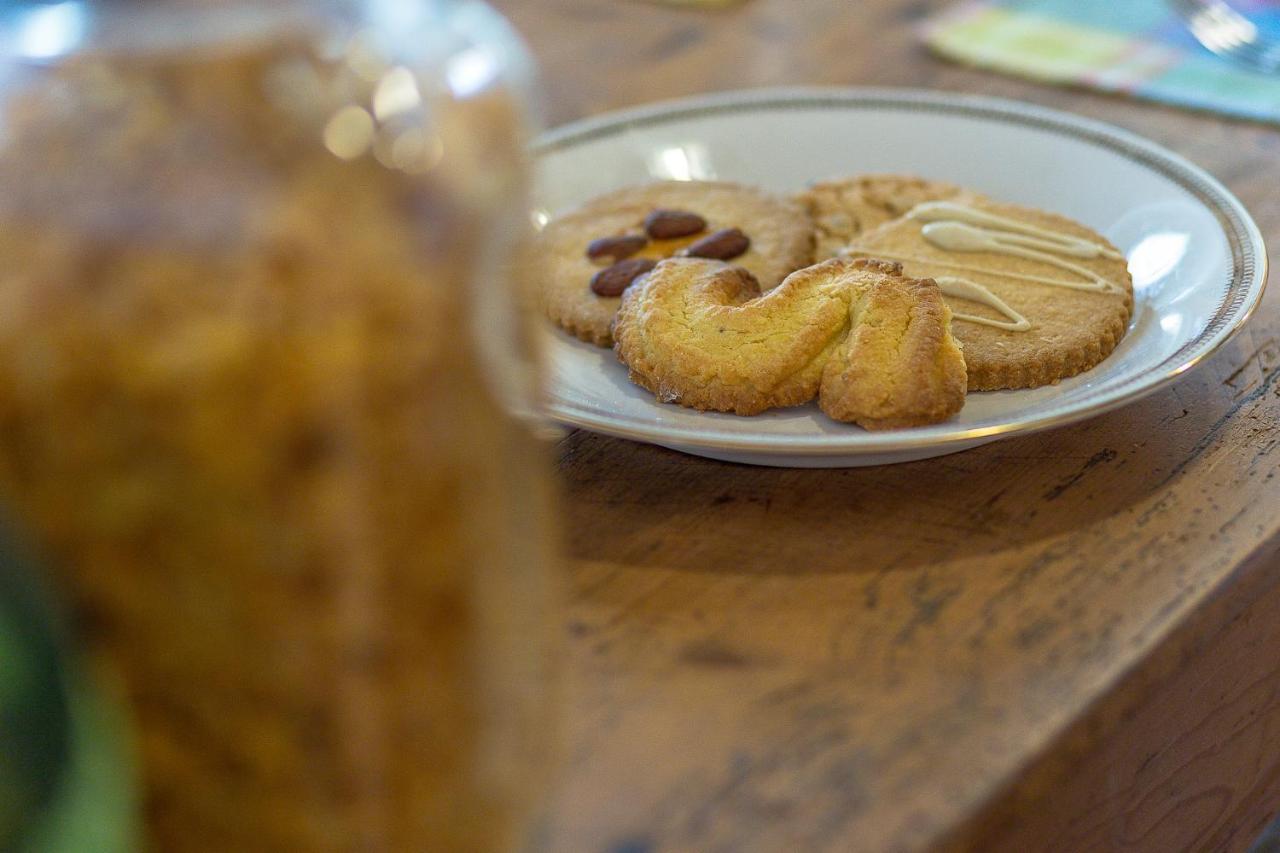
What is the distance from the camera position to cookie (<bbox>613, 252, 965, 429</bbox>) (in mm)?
638

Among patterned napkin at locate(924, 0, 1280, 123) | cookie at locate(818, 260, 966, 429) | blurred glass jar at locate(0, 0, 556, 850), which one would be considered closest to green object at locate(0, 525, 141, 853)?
blurred glass jar at locate(0, 0, 556, 850)

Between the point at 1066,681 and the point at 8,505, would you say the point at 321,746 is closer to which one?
the point at 8,505

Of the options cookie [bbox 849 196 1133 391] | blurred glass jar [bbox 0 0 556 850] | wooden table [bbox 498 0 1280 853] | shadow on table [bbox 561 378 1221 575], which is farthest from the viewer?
cookie [bbox 849 196 1133 391]

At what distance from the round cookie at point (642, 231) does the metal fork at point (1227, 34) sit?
2.31 ft

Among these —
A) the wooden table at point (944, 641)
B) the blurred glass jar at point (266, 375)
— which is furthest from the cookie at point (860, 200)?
the blurred glass jar at point (266, 375)

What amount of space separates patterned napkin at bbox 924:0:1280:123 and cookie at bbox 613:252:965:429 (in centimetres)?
68

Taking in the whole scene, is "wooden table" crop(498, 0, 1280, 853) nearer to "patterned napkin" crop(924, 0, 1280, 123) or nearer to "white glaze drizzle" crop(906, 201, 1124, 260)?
"white glaze drizzle" crop(906, 201, 1124, 260)

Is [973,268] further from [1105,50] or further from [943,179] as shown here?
[1105,50]

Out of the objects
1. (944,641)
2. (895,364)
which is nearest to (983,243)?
(895,364)

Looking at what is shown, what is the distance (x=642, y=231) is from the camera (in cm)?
85

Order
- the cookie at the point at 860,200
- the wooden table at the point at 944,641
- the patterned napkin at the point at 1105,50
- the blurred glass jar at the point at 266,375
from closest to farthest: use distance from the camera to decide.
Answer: the blurred glass jar at the point at 266,375 → the wooden table at the point at 944,641 → the cookie at the point at 860,200 → the patterned napkin at the point at 1105,50

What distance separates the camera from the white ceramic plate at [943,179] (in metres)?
0.61

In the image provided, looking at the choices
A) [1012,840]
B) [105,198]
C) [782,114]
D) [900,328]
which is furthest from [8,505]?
[782,114]

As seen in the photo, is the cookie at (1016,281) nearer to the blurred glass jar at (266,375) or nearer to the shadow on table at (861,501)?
the shadow on table at (861,501)
